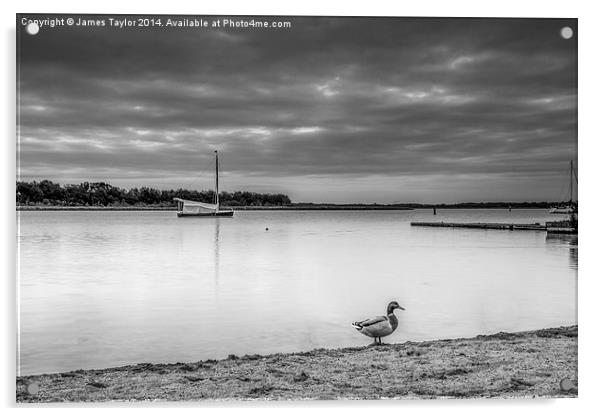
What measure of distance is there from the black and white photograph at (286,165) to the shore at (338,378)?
0.02 m

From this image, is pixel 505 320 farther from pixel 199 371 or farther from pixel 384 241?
pixel 384 241

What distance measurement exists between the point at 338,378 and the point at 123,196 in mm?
3142

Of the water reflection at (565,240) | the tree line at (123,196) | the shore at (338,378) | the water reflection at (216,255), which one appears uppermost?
the tree line at (123,196)

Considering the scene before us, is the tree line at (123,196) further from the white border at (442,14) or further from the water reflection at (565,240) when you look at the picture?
the water reflection at (565,240)

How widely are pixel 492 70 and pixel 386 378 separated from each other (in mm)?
2459

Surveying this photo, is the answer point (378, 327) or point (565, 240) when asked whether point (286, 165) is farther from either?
point (565, 240)

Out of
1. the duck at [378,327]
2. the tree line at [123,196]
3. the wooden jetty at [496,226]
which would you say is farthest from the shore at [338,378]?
the wooden jetty at [496,226]

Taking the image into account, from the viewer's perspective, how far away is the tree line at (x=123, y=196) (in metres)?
5.07

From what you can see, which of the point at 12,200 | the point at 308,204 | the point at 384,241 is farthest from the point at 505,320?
the point at 384,241

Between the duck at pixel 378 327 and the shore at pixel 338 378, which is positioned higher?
the duck at pixel 378 327

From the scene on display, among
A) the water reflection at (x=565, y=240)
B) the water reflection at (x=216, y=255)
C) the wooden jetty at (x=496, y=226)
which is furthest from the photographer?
the wooden jetty at (x=496, y=226)

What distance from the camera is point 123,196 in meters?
6.20

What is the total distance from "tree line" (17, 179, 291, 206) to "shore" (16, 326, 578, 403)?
5.08ft
